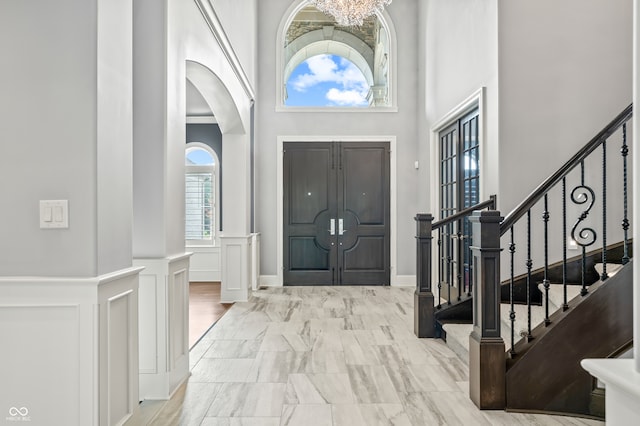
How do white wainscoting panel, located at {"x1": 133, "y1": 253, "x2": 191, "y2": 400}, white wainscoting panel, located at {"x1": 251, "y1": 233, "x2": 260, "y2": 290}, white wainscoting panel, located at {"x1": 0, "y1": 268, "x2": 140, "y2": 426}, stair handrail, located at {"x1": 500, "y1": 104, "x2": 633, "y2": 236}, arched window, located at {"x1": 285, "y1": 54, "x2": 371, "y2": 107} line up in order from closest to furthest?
white wainscoting panel, located at {"x1": 0, "y1": 268, "x2": 140, "y2": 426} < stair handrail, located at {"x1": 500, "y1": 104, "x2": 633, "y2": 236} < white wainscoting panel, located at {"x1": 133, "y1": 253, "x2": 191, "y2": 400} < white wainscoting panel, located at {"x1": 251, "y1": 233, "x2": 260, "y2": 290} < arched window, located at {"x1": 285, "y1": 54, "x2": 371, "y2": 107}

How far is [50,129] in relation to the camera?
Answer: 196 centimetres

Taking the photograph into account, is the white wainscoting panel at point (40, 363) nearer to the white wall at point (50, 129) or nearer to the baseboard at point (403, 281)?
the white wall at point (50, 129)

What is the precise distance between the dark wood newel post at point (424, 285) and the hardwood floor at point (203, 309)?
6.73 ft

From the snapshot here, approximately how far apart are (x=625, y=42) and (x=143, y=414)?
15.5 ft

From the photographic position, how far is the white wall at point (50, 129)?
1.95 meters

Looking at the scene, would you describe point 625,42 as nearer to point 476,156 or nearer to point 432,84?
point 476,156

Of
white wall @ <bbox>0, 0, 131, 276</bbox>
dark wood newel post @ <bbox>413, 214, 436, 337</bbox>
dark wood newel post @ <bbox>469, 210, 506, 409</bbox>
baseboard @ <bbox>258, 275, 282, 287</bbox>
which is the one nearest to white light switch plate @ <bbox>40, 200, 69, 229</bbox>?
white wall @ <bbox>0, 0, 131, 276</bbox>

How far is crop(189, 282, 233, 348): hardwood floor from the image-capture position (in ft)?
14.7

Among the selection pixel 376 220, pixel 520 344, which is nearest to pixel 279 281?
pixel 376 220

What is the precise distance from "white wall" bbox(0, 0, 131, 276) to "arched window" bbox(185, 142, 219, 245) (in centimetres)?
627

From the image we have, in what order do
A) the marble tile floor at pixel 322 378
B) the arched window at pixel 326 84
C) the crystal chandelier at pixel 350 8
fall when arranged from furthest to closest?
the arched window at pixel 326 84
the crystal chandelier at pixel 350 8
the marble tile floor at pixel 322 378

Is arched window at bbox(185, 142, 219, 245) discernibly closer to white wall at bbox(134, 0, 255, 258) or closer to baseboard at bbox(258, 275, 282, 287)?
baseboard at bbox(258, 275, 282, 287)

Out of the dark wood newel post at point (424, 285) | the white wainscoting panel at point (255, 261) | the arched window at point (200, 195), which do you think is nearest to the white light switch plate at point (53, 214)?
the dark wood newel post at point (424, 285)

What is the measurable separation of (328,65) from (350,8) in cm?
180
